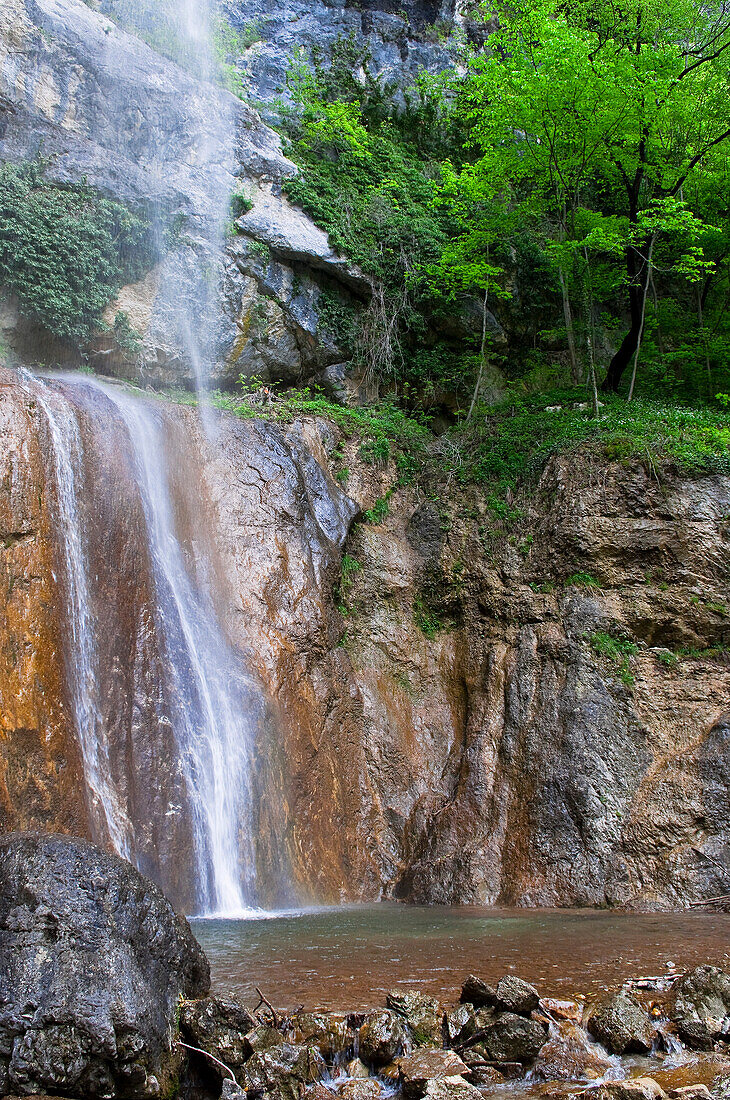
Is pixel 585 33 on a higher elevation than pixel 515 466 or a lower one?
higher

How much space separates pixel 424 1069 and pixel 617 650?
8.08 m

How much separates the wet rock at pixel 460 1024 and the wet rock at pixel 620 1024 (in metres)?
0.75

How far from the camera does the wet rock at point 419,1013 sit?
15.4ft

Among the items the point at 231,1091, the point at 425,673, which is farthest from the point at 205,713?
the point at 231,1091

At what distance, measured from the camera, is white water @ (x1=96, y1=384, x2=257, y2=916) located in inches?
368

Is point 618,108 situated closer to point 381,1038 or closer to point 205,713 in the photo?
point 205,713

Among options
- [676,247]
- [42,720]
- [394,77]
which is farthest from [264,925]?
[394,77]

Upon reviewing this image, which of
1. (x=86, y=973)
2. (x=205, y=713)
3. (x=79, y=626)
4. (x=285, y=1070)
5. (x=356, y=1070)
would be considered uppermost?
(x=79, y=626)

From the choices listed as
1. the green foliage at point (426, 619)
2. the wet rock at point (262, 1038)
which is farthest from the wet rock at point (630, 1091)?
the green foliage at point (426, 619)

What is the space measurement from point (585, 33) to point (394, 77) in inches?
368

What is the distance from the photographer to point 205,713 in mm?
10180

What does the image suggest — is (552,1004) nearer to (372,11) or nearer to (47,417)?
(47,417)

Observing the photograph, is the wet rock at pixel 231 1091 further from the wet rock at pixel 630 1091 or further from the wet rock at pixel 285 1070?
the wet rock at pixel 630 1091

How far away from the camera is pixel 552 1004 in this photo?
495 centimetres
